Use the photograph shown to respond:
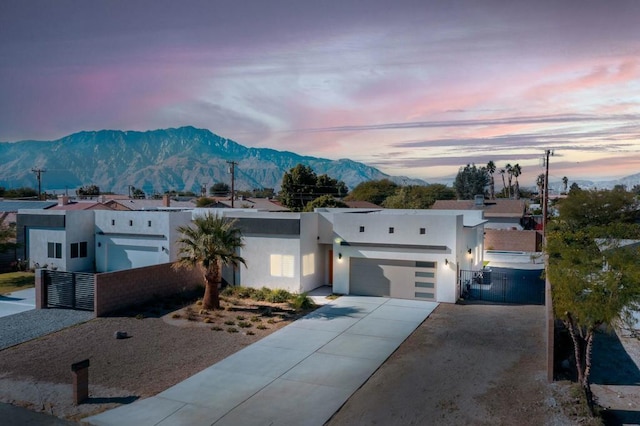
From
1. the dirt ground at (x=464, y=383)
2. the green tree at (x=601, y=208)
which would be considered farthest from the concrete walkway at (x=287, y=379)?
the green tree at (x=601, y=208)

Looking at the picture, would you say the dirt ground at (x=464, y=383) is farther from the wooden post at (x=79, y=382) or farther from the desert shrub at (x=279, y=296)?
the desert shrub at (x=279, y=296)

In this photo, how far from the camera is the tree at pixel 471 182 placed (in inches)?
5118

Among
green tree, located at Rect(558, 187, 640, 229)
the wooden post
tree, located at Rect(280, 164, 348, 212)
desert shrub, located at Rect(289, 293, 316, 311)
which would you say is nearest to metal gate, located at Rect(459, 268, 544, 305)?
desert shrub, located at Rect(289, 293, 316, 311)

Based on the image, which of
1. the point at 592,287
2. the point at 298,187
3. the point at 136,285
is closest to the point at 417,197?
the point at 298,187

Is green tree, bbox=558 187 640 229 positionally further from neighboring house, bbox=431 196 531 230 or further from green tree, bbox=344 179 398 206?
green tree, bbox=344 179 398 206

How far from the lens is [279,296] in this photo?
21.7m

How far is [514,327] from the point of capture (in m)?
17.4

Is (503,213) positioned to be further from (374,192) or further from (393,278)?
(374,192)

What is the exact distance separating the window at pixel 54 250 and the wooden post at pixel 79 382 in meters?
19.4

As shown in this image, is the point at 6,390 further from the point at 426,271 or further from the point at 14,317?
the point at 426,271

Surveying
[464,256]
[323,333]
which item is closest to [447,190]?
[464,256]

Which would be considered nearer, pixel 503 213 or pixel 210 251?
pixel 210 251

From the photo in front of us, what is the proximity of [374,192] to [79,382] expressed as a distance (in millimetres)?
84330

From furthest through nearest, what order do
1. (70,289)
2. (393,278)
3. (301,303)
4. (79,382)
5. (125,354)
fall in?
1. (393,278)
2. (301,303)
3. (70,289)
4. (125,354)
5. (79,382)
